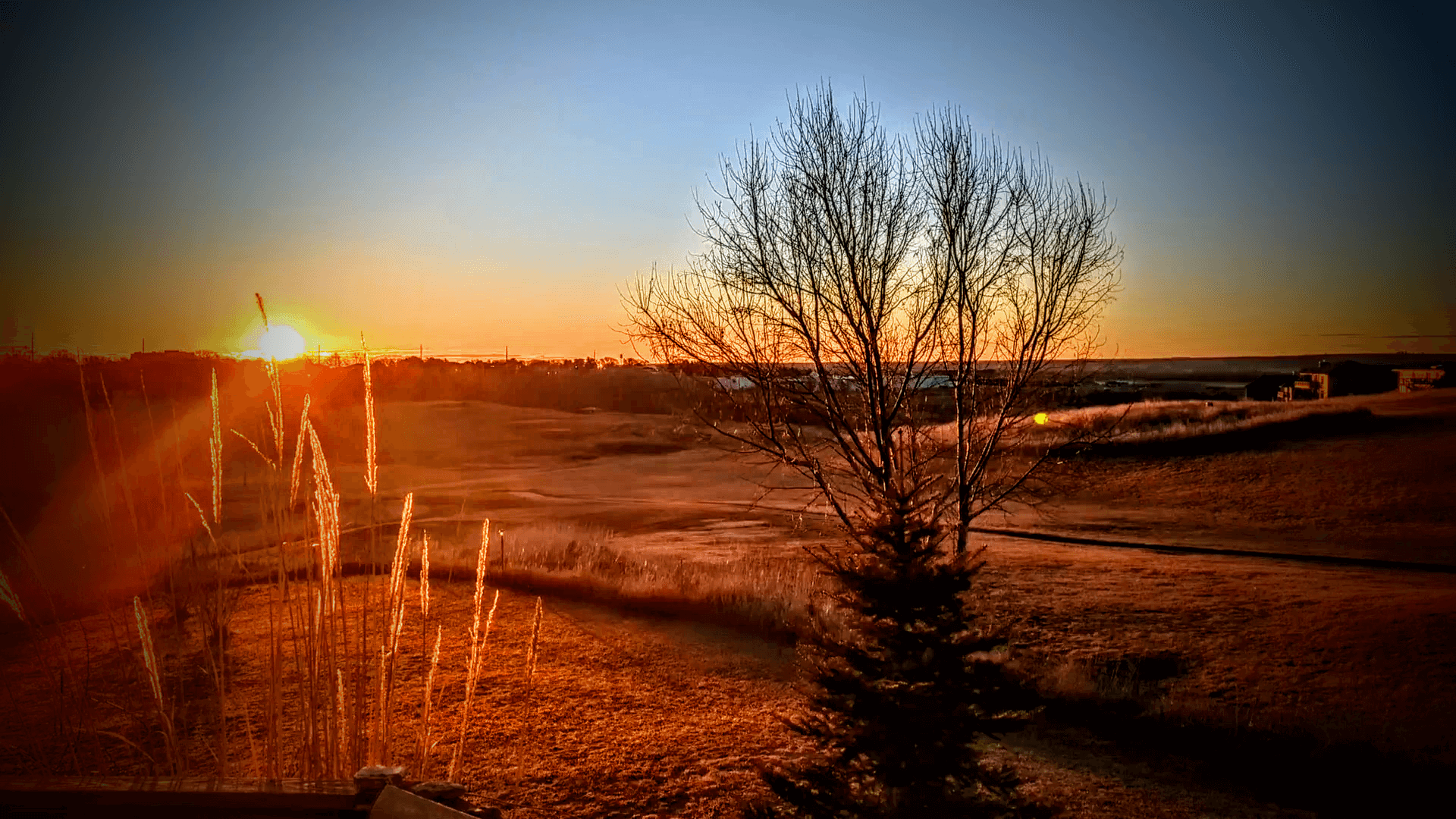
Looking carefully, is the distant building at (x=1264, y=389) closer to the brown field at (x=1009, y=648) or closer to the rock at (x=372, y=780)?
the brown field at (x=1009, y=648)

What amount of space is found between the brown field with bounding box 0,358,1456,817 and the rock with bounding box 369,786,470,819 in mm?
1243

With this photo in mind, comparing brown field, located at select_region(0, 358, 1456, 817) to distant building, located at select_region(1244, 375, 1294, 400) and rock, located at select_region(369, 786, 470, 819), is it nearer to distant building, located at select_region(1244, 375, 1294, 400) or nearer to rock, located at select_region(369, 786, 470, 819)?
rock, located at select_region(369, 786, 470, 819)

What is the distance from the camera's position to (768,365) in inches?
337

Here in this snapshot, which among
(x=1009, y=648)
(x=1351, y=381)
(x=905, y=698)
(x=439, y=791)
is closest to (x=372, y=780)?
(x=439, y=791)

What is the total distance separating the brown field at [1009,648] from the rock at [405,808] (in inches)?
48.9

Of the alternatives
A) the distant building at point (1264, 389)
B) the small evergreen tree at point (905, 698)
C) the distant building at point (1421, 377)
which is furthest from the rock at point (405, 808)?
the distant building at point (1264, 389)

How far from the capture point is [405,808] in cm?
216

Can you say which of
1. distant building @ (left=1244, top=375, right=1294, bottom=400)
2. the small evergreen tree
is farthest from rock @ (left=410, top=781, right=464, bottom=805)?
distant building @ (left=1244, top=375, right=1294, bottom=400)

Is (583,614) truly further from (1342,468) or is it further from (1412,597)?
(1342,468)

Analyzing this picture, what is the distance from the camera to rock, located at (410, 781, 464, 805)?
247 centimetres

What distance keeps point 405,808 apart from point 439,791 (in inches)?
14.0

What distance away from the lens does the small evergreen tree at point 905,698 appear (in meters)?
2.93

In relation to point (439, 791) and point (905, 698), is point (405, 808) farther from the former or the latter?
point (905, 698)

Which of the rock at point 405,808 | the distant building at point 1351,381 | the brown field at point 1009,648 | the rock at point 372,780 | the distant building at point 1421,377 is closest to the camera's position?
the rock at point 405,808
